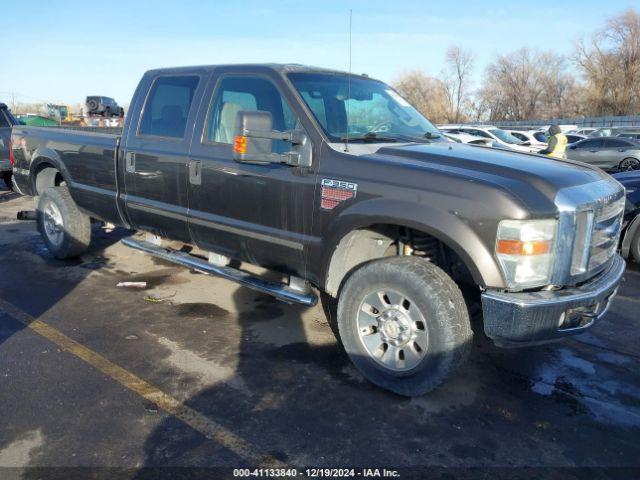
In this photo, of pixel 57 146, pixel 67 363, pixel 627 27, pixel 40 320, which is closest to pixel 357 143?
pixel 67 363

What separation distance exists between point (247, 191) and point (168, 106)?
4.56 ft

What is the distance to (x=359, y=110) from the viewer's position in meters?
4.14

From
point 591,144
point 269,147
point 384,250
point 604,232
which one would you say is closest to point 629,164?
point 591,144

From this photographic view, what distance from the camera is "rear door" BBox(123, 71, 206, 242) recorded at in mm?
4457

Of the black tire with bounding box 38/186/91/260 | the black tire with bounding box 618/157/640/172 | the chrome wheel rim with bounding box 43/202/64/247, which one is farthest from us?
the black tire with bounding box 618/157/640/172

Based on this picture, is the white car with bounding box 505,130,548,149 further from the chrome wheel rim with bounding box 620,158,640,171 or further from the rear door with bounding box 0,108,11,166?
the rear door with bounding box 0,108,11,166

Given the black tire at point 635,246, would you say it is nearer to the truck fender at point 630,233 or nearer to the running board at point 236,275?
the truck fender at point 630,233

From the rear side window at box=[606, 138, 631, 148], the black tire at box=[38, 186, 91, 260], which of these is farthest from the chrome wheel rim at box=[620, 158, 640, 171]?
the black tire at box=[38, 186, 91, 260]

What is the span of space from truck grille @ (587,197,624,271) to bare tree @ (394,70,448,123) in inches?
2171

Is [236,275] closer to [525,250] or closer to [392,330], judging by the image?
[392,330]

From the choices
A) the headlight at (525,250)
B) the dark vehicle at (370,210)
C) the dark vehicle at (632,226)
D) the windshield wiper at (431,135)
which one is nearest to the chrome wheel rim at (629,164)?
the dark vehicle at (632,226)

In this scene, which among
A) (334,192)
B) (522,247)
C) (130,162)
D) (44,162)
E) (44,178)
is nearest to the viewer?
(522,247)

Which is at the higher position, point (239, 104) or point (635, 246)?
point (239, 104)

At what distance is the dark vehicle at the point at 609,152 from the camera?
700 inches
